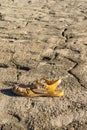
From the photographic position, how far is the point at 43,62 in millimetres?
3703

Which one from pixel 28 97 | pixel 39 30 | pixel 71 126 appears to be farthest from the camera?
pixel 39 30

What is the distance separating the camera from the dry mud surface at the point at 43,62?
2.68 m

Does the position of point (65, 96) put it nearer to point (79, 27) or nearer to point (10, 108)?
point (10, 108)

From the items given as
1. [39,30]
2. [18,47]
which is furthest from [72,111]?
[39,30]

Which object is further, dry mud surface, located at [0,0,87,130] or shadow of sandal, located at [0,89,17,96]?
shadow of sandal, located at [0,89,17,96]

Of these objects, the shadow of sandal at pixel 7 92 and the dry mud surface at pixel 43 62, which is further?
the shadow of sandal at pixel 7 92

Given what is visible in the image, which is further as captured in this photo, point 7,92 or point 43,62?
point 43,62

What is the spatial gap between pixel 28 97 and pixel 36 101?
0.10 meters

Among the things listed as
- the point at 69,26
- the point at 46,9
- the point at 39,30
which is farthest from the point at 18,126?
the point at 46,9

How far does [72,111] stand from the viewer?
276cm

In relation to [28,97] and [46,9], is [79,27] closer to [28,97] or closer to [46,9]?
[46,9]

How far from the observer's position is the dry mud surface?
268 cm

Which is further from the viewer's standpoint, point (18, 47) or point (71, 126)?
point (18, 47)

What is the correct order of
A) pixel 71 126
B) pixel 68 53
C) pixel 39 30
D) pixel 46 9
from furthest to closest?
pixel 46 9 < pixel 39 30 < pixel 68 53 < pixel 71 126
